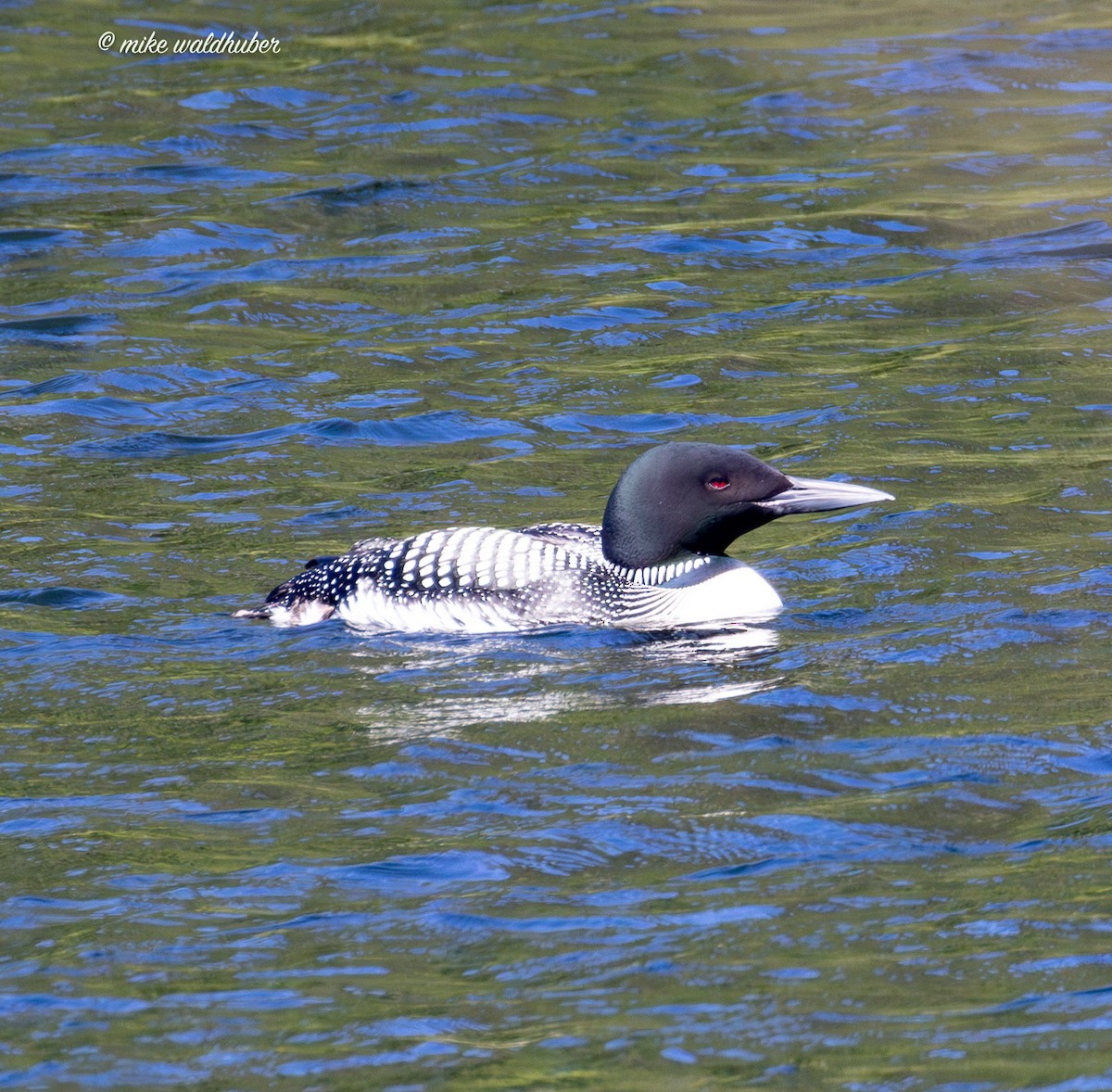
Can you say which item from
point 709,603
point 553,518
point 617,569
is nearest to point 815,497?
point 709,603

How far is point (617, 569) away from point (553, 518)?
1.10 metres

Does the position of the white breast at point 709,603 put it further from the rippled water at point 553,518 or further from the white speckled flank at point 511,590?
the rippled water at point 553,518

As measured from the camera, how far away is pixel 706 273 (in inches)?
395

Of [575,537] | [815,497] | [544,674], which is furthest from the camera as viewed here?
[575,537]

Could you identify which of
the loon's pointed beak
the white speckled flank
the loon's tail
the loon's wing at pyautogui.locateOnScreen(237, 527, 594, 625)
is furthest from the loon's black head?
the loon's tail

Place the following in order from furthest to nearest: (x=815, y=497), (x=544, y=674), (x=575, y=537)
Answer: (x=575, y=537), (x=815, y=497), (x=544, y=674)

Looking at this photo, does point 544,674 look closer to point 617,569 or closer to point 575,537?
point 617,569

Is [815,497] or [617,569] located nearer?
[815,497]

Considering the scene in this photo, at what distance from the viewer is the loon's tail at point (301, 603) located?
628cm

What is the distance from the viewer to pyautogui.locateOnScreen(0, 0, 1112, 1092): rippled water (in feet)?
12.4

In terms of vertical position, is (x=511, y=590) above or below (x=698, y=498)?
below

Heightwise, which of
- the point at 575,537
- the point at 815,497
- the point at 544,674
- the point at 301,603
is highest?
the point at 815,497

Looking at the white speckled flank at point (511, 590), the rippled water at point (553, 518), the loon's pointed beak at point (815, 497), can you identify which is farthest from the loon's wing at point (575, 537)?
the loon's pointed beak at point (815, 497)

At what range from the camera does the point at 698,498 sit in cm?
613
